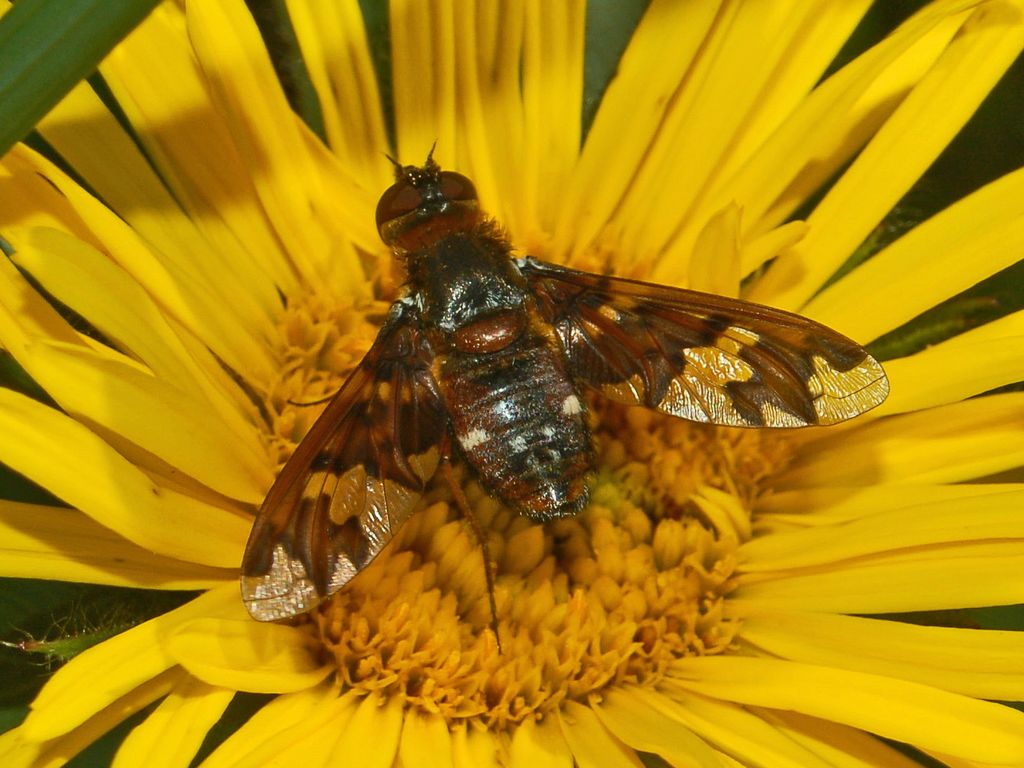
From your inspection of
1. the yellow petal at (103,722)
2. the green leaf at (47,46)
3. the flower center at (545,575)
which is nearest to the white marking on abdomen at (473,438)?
the flower center at (545,575)

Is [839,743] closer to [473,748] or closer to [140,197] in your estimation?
[473,748]

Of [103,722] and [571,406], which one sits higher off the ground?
[571,406]

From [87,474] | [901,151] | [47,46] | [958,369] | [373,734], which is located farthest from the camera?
[901,151]

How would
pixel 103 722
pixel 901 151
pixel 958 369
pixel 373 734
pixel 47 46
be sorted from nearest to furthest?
1. pixel 47 46
2. pixel 103 722
3. pixel 373 734
4. pixel 958 369
5. pixel 901 151

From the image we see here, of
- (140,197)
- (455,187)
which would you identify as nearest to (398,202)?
(455,187)

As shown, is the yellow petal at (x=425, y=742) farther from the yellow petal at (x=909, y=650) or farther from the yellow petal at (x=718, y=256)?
the yellow petal at (x=718, y=256)

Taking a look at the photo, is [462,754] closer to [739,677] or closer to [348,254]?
[739,677]

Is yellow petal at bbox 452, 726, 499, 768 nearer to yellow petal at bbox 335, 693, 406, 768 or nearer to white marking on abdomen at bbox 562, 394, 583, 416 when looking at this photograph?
yellow petal at bbox 335, 693, 406, 768
